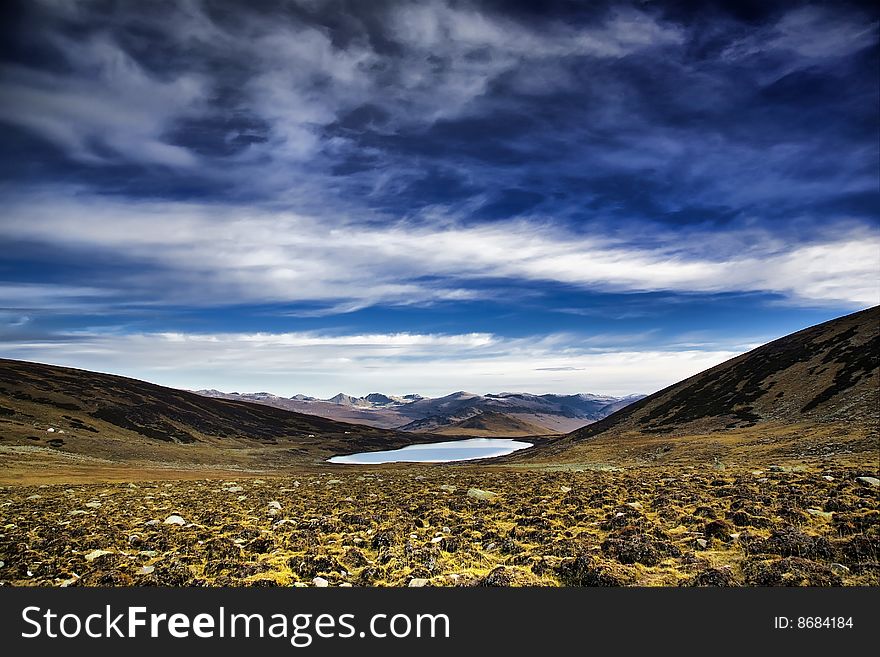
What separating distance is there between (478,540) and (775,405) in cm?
8608

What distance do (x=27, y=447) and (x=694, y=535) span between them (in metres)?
84.8

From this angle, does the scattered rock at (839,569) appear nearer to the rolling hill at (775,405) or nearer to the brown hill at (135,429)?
the rolling hill at (775,405)

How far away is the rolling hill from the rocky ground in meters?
30.6

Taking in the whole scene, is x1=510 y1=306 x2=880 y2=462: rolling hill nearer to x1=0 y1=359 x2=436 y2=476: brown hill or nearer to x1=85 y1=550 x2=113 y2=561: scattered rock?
x1=85 y1=550 x2=113 y2=561: scattered rock

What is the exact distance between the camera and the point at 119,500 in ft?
65.9

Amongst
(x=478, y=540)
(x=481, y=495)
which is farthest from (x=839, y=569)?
(x=481, y=495)

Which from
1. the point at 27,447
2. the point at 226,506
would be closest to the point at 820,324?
the point at 226,506

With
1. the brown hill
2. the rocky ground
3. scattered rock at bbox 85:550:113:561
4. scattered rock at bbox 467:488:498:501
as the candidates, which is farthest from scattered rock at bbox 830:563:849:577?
the brown hill

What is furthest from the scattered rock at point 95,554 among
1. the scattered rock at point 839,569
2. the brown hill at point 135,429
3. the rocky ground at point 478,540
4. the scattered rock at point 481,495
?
the brown hill at point 135,429

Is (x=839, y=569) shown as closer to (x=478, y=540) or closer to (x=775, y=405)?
(x=478, y=540)

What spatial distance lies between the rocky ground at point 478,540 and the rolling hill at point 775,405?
3063cm

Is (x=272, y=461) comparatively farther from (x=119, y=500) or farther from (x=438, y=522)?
(x=438, y=522)

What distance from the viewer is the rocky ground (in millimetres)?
9133

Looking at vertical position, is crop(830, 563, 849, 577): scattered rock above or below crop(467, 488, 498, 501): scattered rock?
above
